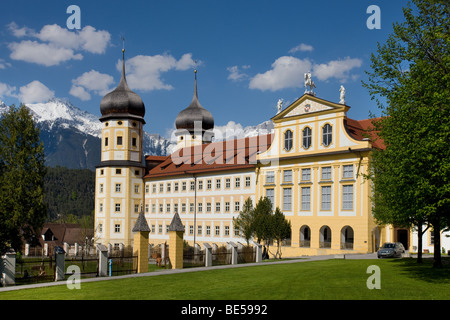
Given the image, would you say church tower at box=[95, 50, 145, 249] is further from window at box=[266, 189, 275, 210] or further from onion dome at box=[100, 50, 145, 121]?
window at box=[266, 189, 275, 210]

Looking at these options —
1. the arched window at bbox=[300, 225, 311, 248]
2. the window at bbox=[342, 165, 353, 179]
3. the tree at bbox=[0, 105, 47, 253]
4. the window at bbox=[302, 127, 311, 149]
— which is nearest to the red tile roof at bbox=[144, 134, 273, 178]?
the window at bbox=[302, 127, 311, 149]

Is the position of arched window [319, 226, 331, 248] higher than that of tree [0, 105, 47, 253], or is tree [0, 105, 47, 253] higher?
tree [0, 105, 47, 253]

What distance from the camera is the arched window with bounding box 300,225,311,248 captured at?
47.5 m

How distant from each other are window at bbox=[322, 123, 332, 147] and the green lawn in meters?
22.7

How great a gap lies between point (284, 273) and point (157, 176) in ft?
152

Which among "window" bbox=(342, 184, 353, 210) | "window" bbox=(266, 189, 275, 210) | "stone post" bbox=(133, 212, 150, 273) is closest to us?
"stone post" bbox=(133, 212, 150, 273)

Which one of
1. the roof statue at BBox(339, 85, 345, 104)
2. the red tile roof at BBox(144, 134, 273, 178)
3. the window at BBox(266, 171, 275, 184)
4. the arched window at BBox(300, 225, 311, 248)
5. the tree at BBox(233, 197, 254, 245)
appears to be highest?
the roof statue at BBox(339, 85, 345, 104)

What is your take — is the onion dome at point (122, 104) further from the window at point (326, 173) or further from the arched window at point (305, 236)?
the window at point (326, 173)

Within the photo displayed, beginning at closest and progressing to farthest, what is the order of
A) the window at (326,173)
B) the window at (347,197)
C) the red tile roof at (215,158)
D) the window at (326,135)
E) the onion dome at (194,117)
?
1. the window at (347,197)
2. the window at (326,173)
3. the window at (326,135)
4. the red tile roof at (215,158)
5. the onion dome at (194,117)

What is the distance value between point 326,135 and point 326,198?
6.16 meters

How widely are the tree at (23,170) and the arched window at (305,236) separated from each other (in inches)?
953

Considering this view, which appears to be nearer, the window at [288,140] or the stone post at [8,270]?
the stone post at [8,270]

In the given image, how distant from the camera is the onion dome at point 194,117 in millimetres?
81463

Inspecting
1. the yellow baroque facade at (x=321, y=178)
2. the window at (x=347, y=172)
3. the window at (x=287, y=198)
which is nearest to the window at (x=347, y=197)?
the yellow baroque facade at (x=321, y=178)
